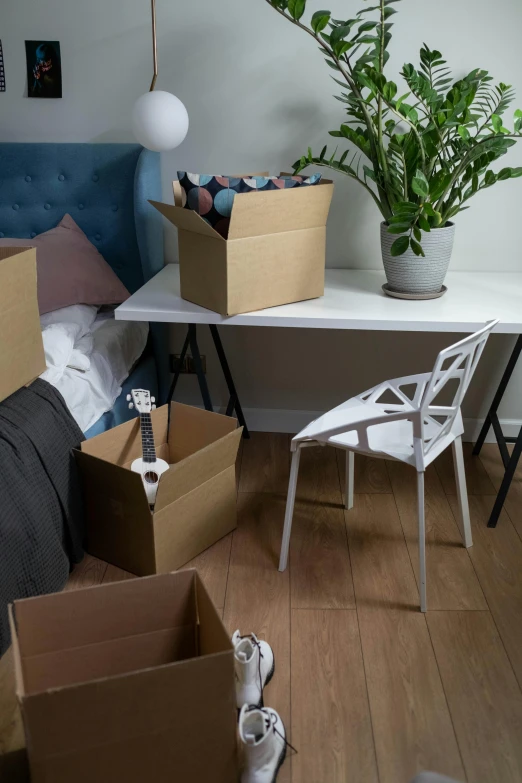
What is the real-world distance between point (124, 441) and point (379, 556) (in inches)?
33.9

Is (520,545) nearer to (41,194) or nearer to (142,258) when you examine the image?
(142,258)

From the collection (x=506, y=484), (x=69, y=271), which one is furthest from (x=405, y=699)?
(x=69, y=271)

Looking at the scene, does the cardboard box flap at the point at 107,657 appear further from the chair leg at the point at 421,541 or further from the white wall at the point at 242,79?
the white wall at the point at 242,79

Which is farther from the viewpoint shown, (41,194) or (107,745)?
(41,194)

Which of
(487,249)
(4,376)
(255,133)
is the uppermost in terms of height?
(255,133)

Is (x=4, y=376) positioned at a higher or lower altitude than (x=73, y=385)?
higher

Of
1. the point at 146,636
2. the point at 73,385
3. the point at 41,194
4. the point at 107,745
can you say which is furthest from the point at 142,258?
the point at 107,745

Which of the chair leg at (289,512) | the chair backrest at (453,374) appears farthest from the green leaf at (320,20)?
the chair leg at (289,512)

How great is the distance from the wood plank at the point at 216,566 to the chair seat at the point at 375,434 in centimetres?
46

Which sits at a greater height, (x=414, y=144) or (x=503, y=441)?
(x=414, y=144)

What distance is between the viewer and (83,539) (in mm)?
2166

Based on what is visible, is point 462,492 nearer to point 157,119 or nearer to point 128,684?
point 128,684

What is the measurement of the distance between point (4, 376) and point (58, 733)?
939mm

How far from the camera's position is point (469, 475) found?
2.69 meters
